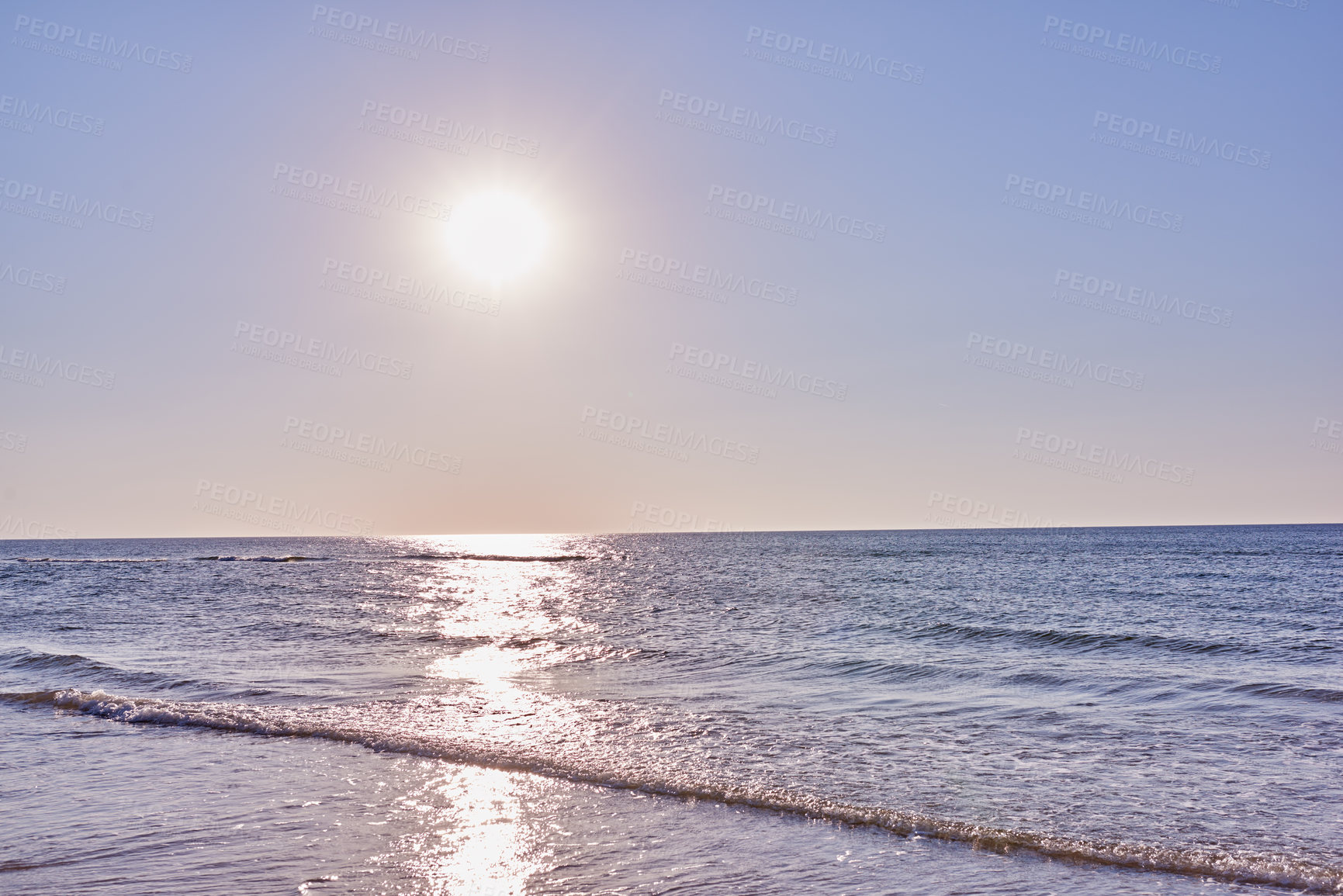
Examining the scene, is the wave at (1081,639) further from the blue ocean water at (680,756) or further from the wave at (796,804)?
the wave at (796,804)

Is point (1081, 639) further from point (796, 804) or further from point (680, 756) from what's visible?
point (796, 804)

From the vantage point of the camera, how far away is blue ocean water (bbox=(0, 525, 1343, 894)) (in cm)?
875

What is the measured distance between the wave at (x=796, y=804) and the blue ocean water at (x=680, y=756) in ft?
0.18

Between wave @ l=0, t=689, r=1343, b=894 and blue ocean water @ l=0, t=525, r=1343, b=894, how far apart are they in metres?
0.05

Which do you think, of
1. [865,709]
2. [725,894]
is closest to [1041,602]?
[865,709]

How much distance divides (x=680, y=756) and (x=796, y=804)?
2.92 metres

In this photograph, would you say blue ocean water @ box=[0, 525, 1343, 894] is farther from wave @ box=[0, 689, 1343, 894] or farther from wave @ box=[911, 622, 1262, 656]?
wave @ box=[911, 622, 1262, 656]

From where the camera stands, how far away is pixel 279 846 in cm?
916

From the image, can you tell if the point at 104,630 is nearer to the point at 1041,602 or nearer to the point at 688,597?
the point at 688,597

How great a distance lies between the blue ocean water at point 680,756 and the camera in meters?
8.75

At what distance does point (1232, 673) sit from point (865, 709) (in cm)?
1066

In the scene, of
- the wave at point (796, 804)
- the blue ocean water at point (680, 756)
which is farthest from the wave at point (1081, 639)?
the wave at point (796, 804)

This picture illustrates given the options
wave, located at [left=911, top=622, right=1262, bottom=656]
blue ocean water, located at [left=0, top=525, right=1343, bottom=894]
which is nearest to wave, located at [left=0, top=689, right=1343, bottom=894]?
blue ocean water, located at [left=0, top=525, right=1343, bottom=894]

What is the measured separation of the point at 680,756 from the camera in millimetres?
13398
